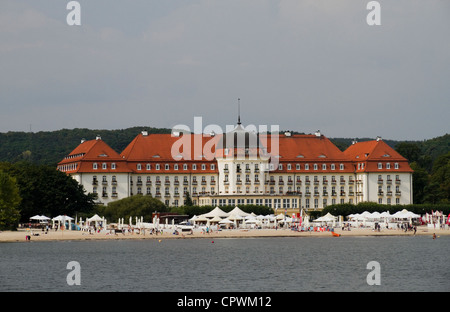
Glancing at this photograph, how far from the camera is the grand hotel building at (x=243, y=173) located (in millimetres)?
138250

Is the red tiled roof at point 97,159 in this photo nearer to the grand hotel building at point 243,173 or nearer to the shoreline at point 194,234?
the grand hotel building at point 243,173

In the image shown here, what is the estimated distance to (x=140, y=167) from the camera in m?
141

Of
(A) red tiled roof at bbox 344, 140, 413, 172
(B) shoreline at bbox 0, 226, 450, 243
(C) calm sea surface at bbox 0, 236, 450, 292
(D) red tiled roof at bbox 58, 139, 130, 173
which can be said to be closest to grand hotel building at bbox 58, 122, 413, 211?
(A) red tiled roof at bbox 344, 140, 413, 172

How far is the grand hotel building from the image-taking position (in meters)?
138

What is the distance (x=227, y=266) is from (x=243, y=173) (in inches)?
2816

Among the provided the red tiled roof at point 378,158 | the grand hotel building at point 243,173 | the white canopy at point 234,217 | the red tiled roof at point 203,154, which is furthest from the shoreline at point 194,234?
the red tiled roof at point 203,154

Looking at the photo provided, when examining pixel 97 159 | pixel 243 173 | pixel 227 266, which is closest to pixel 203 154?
pixel 243 173

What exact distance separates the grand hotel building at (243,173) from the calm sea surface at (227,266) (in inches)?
1596

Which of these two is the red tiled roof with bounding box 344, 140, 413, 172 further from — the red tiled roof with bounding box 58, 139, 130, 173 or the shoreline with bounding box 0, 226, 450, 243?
the red tiled roof with bounding box 58, 139, 130, 173

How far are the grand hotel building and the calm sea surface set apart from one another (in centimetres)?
4053

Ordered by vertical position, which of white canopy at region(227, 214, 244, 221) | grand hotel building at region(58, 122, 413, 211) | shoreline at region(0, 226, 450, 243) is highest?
grand hotel building at region(58, 122, 413, 211)

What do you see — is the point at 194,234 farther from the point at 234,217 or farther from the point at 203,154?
the point at 203,154
